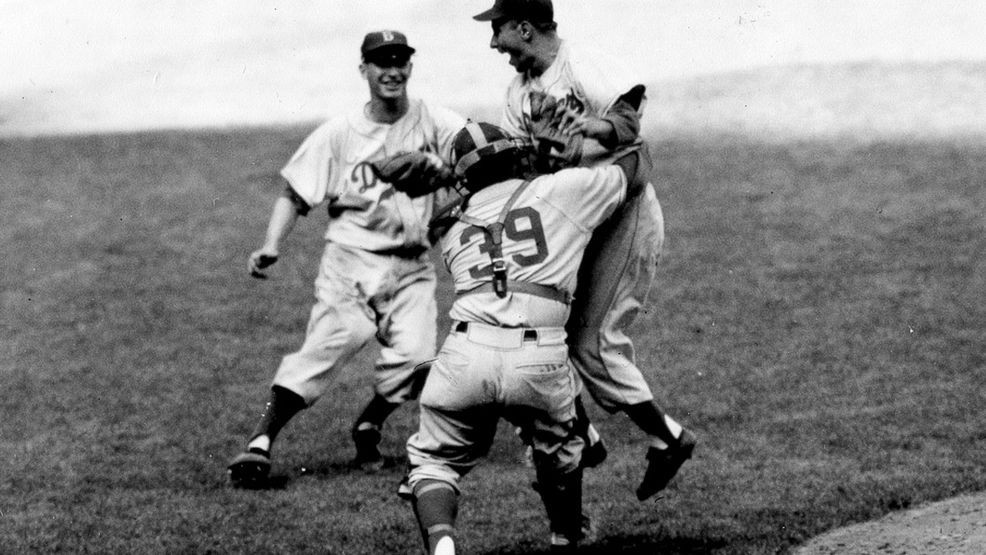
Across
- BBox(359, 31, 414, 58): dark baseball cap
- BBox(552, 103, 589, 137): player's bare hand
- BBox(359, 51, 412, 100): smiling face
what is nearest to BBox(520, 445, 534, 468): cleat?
BBox(552, 103, 589, 137): player's bare hand

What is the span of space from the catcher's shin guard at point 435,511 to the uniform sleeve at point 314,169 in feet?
7.75

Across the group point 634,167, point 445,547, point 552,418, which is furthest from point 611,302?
point 445,547

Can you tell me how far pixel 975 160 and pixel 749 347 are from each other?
5.04 metres

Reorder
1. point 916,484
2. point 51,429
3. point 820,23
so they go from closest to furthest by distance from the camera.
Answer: point 916,484 < point 51,429 < point 820,23

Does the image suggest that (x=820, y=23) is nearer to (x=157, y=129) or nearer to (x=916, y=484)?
(x=157, y=129)

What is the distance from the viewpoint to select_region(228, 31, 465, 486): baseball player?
6.91m

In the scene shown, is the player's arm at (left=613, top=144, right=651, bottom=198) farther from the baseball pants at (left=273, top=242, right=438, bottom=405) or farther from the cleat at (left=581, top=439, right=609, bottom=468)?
the baseball pants at (left=273, top=242, right=438, bottom=405)

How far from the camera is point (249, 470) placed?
21.9ft

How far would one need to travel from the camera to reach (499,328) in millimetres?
4914

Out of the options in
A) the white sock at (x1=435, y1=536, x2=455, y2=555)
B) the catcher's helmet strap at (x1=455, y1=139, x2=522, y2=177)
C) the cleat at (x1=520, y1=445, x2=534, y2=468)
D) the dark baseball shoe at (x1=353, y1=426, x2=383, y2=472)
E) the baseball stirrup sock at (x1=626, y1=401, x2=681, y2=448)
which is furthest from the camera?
the dark baseball shoe at (x1=353, y1=426, x2=383, y2=472)

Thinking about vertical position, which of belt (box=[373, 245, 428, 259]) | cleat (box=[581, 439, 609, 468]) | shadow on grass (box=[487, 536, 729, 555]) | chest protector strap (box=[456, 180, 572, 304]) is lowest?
shadow on grass (box=[487, 536, 729, 555])

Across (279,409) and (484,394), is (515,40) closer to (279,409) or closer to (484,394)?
(484,394)

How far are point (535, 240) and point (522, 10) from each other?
0.96 metres

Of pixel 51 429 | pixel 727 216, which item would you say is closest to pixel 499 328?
pixel 51 429
